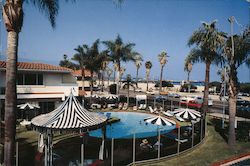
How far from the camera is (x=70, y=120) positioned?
11.9m

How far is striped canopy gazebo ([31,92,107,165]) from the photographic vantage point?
37.2 ft

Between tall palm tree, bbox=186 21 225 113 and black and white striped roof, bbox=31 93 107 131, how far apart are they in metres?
11.6

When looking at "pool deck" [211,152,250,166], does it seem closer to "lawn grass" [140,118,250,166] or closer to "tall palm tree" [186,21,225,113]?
"lawn grass" [140,118,250,166]

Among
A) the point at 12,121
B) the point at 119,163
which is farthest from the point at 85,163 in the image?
the point at 12,121

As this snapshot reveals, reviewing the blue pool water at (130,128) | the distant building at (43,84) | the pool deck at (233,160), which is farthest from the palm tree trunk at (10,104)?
the distant building at (43,84)

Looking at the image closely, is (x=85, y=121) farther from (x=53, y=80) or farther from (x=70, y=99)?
(x=53, y=80)

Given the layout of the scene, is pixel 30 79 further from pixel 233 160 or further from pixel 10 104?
pixel 233 160

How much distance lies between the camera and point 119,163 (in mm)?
12492

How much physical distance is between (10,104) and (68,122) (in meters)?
3.84

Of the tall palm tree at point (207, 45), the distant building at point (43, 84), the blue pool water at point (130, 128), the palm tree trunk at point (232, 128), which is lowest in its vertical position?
the blue pool water at point (130, 128)

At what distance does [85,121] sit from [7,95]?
185 inches

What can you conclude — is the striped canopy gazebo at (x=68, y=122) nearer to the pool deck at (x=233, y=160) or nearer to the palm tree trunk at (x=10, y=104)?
the palm tree trunk at (x=10, y=104)

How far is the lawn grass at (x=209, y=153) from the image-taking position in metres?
13.2

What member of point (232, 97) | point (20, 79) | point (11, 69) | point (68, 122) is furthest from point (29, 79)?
point (232, 97)
